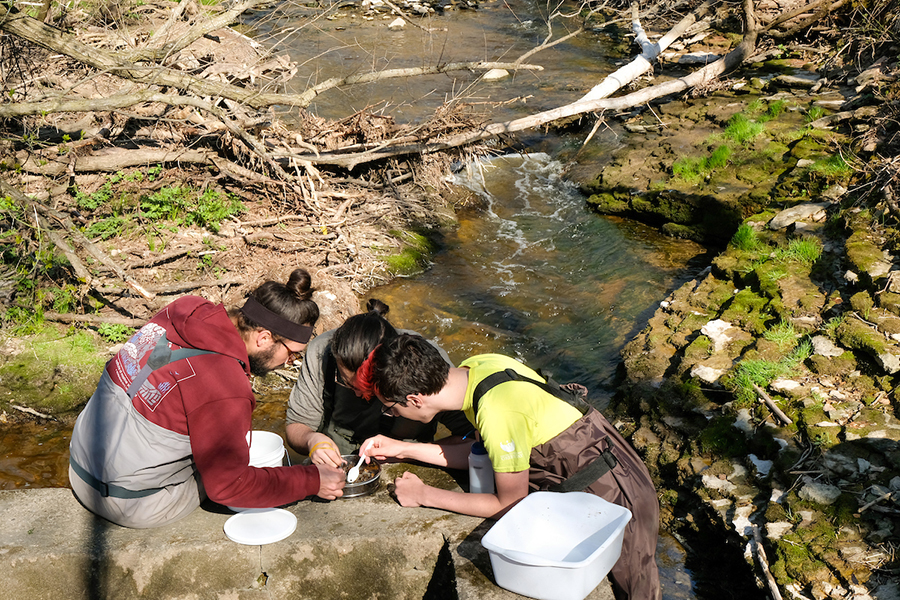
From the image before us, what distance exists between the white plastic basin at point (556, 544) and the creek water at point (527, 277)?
1.35 metres

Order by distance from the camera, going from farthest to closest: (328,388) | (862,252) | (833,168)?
1. (833,168)
2. (862,252)
3. (328,388)

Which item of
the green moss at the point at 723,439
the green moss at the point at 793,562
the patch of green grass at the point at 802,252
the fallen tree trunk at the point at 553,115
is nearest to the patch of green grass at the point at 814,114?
the fallen tree trunk at the point at 553,115

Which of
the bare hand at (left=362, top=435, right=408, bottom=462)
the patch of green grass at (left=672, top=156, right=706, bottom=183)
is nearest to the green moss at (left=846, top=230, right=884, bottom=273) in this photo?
the patch of green grass at (left=672, top=156, right=706, bottom=183)

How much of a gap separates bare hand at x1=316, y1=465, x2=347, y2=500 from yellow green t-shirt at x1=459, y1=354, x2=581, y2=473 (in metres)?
0.66

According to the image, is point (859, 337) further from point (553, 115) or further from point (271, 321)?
point (553, 115)

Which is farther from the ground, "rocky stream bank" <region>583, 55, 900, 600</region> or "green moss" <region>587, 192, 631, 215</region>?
"rocky stream bank" <region>583, 55, 900, 600</region>

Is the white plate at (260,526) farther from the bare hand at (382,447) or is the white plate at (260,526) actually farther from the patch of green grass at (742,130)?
the patch of green grass at (742,130)

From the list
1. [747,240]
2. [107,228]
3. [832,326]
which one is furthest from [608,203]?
[107,228]

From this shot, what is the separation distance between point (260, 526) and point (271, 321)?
2.63ft

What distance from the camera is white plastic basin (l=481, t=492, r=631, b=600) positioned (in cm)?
225

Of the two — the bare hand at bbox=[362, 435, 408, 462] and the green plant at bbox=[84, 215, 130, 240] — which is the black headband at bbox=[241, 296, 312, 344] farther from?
the green plant at bbox=[84, 215, 130, 240]

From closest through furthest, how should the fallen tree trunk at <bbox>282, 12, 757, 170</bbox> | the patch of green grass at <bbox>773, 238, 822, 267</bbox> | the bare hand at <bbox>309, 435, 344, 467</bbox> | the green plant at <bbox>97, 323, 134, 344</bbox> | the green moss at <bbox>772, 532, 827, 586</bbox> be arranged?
the bare hand at <bbox>309, 435, 344, 467</bbox> → the green moss at <bbox>772, 532, 827, 586</bbox> → the green plant at <bbox>97, 323, 134, 344</bbox> → the patch of green grass at <bbox>773, 238, 822, 267</bbox> → the fallen tree trunk at <bbox>282, 12, 757, 170</bbox>

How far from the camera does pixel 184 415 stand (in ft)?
8.20

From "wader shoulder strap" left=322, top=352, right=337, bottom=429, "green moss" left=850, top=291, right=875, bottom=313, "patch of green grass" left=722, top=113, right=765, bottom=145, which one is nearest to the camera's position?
"wader shoulder strap" left=322, top=352, right=337, bottom=429
